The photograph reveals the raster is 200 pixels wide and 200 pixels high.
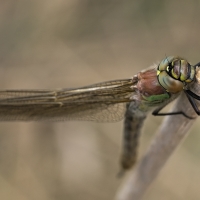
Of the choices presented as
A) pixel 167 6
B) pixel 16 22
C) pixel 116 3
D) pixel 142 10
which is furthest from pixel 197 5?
pixel 16 22

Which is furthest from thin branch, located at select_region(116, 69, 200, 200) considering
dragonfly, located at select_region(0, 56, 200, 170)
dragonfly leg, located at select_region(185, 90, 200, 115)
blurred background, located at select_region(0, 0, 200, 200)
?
blurred background, located at select_region(0, 0, 200, 200)

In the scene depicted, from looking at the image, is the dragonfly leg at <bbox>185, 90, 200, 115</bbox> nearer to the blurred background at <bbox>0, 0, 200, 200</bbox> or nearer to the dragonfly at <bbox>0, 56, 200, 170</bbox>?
the dragonfly at <bbox>0, 56, 200, 170</bbox>

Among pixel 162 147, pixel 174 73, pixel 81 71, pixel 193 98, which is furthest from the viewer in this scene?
pixel 81 71

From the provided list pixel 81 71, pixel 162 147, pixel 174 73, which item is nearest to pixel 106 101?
pixel 162 147

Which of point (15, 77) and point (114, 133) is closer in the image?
point (114, 133)

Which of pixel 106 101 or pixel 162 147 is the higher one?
pixel 106 101

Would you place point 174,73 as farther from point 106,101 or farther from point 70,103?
point 70,103

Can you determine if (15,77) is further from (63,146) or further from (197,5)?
(197,5)
